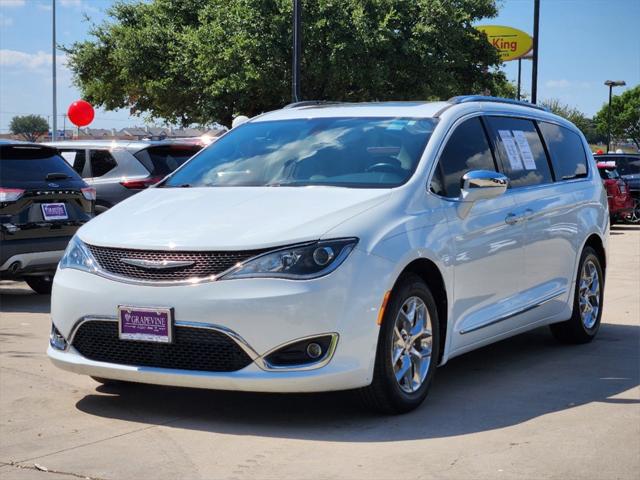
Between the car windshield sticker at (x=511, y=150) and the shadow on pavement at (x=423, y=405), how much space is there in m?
1.42

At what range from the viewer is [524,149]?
309 inches

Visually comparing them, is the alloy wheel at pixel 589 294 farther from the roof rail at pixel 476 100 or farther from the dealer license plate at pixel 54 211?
the dealer license plate at pixel 54 211

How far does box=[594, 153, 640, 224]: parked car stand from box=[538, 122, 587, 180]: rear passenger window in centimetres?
1979

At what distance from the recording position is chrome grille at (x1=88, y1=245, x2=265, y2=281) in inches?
215

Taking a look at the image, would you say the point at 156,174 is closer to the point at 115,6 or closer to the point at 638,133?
the point at 115,6

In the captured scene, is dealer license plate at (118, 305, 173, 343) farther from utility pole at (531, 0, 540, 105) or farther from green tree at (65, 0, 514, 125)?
green tree at (65, 0, 514, 125)

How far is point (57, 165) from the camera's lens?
35.6 feet

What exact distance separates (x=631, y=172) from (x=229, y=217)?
24952 mm

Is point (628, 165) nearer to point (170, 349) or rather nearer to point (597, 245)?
point (597, 245)

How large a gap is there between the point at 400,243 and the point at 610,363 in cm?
270

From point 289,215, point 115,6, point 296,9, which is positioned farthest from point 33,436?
point 115,6

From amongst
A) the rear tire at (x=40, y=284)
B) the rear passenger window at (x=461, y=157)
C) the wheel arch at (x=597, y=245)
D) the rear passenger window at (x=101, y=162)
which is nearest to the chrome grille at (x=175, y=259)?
the rear passenger window at (x=461, y=157)

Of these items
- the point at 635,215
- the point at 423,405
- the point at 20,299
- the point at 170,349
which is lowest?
the point at 635,215

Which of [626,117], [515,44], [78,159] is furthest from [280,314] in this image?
[626,117]
